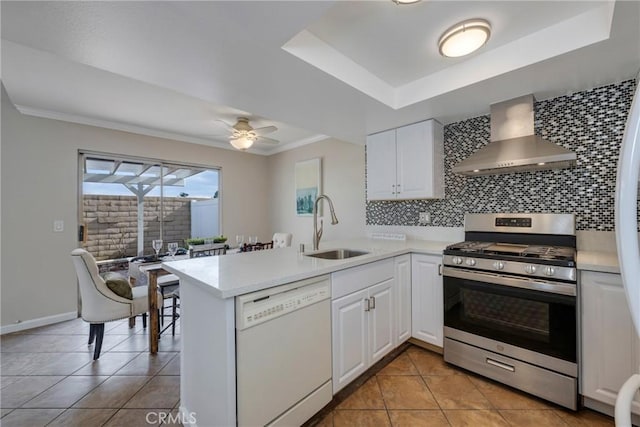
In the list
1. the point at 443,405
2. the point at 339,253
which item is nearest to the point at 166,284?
the point at 339,253

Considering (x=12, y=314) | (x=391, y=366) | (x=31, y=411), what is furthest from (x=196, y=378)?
(x=12, y=314)

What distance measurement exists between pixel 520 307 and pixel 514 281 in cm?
18

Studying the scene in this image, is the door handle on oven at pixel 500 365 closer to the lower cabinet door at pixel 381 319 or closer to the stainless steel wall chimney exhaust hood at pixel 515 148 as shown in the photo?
the lower cabinet door at pixel 381 319

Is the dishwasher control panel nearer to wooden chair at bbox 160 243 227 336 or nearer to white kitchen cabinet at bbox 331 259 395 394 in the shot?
white kitchen cabinet at bbox 331 259 395 394

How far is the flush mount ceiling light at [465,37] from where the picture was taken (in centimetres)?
154

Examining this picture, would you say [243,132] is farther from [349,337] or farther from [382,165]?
[349,337]

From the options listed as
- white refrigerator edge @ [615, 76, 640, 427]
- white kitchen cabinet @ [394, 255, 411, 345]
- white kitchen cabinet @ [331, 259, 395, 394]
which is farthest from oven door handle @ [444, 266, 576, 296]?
white refrigerator edge @ [615, 76, 640, 427]

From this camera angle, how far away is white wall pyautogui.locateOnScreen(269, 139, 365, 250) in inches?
144

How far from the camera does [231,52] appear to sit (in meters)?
1.50

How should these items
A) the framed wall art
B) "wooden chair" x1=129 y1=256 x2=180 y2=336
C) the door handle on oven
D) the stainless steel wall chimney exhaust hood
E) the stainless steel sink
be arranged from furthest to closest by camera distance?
the framed wall art → "wooden chair" x1=129 y1=256 x2=180 y2=336 → the stainless steel sink → the stainless steel wall chimney exhaust hood → the door handle on oven

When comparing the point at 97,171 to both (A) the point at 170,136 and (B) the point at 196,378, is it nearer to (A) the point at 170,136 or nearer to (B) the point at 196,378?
(A) the point at 170,136

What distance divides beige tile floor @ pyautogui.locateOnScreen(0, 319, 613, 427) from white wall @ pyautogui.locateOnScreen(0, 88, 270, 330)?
29.3 inches

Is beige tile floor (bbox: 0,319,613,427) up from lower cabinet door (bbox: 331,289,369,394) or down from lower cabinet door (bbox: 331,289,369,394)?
down

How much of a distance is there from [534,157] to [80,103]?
4349 mm
